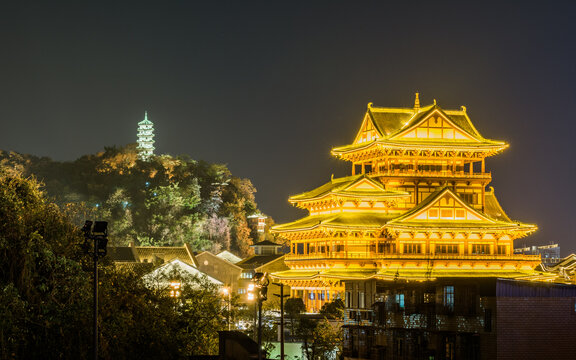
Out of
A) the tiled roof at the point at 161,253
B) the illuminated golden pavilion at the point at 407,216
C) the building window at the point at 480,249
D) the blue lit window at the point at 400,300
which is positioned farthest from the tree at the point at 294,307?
the tiled roof at the point at 161,253

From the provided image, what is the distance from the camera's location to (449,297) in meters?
38.7

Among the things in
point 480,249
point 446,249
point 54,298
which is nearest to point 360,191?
point 446,249

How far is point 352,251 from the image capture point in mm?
68875

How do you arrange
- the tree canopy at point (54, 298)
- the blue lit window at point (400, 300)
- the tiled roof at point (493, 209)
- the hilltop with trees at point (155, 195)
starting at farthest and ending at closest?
→ the hilltop with trees at point (155, 195), the tiled roof at point (493, 209), the blue lit window at point (400, 300), the tree canopy at point (54, 298)

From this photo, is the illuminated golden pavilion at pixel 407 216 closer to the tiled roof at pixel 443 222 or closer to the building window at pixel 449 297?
the tiled roof at pixel 443 222

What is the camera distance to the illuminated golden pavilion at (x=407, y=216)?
6638 centimetres

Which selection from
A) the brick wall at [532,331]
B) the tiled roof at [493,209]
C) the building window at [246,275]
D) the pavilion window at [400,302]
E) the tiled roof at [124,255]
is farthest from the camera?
the building window at [246,275]

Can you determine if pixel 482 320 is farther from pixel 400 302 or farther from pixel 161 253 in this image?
pixel 161 253

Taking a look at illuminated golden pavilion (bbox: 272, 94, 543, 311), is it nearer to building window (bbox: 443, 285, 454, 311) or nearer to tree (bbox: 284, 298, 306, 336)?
tree (bbox: 284, 298, 306, 336)

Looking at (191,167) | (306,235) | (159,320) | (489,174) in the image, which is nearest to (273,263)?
(306,235)

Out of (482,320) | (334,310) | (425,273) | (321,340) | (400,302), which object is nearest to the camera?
(482,320)

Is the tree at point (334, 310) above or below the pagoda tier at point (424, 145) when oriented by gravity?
below

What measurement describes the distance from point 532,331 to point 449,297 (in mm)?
4401

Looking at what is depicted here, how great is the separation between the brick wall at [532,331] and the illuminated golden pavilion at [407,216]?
86.6 ft
